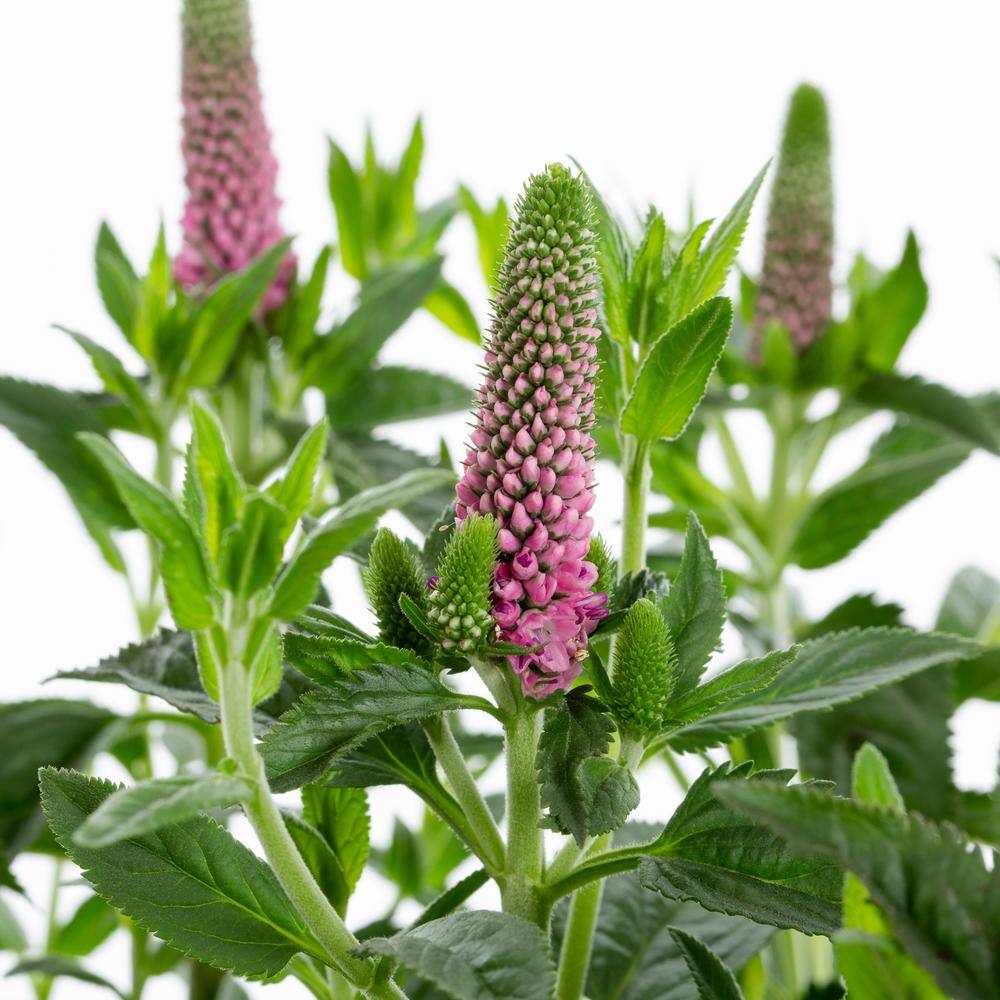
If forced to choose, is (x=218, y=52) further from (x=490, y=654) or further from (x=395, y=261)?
(x=490, y=654)

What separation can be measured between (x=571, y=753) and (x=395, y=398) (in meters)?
0.65

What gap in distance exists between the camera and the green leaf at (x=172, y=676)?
51 centimetres

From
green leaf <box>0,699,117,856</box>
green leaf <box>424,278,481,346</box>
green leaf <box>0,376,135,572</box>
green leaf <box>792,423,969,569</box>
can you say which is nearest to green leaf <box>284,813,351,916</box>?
green leaf <box>0,699,117,856</box>

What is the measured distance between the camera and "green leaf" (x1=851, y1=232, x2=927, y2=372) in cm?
102

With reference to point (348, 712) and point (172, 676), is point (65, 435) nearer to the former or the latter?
point (172, 676)

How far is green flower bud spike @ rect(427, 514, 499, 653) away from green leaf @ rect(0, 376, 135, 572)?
0.58 metres

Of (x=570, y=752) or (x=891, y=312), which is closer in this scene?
(x=570, y=752)

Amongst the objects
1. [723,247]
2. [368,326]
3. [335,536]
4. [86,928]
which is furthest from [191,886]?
[86,928]

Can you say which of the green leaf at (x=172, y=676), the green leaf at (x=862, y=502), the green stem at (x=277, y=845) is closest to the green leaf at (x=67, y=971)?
the green leaf at (x=172, y=676)

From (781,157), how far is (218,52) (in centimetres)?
47

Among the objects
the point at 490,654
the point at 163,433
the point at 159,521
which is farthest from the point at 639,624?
the point at 163,433

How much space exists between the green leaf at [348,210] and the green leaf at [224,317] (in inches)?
10.7

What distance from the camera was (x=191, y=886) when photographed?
0.47 meters

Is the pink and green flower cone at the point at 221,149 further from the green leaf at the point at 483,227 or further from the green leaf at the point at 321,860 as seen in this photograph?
the green leaf at the point at 321,860
